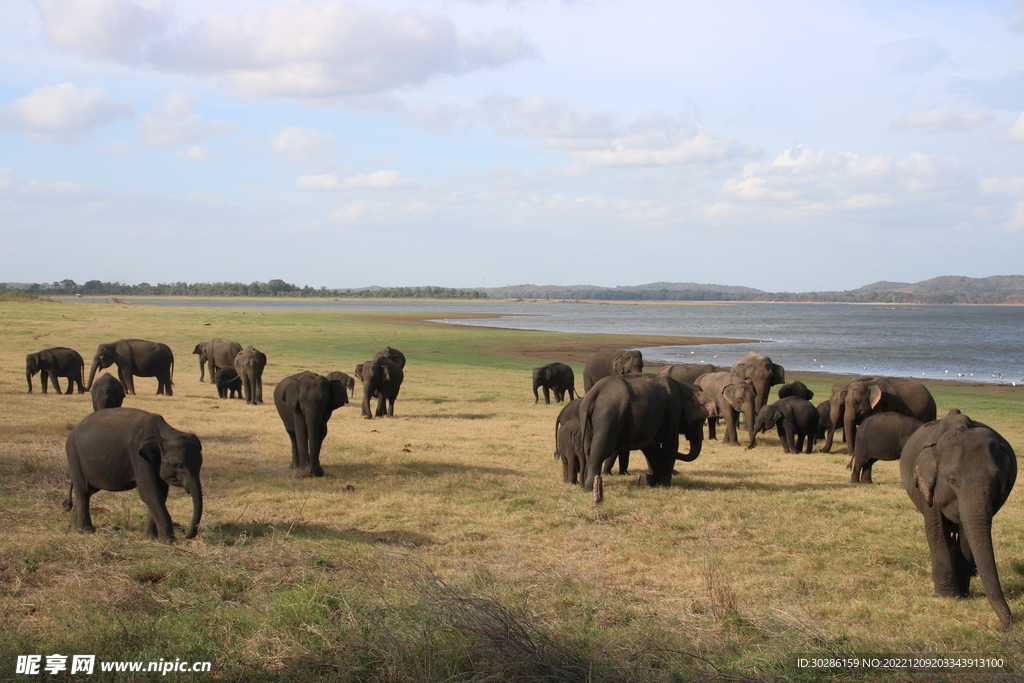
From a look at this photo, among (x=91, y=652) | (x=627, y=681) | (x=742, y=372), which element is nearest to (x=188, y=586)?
(x=91, y=652)

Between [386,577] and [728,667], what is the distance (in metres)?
3.23

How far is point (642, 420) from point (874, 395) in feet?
23.3

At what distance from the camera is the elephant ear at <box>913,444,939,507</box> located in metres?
7.72

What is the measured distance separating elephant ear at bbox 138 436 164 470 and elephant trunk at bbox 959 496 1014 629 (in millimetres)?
7657

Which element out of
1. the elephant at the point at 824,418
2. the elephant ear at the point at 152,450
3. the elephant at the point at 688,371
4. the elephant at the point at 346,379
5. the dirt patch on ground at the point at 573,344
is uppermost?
the elephant ear at the point at 152,450

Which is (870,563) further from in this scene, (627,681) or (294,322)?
(294,322)

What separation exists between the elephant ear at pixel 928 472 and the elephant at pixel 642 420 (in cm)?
479

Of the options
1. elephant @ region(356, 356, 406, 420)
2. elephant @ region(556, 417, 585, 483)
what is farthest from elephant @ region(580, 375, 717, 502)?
elephant @ region(356, 356, 406, 420)

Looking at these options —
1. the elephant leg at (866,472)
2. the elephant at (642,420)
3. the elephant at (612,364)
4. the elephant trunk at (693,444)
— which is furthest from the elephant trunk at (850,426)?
the elephant at (612,364)

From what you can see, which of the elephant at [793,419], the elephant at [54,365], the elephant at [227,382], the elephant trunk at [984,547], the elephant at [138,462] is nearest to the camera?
the elephant trunk at [984,547]

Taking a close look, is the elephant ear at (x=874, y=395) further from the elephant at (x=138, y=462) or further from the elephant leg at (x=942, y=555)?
the elephant at (x=138, y=462)

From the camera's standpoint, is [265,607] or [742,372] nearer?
[265,607]

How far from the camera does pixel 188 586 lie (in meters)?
7.21

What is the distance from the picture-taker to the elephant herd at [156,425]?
8547 mm
